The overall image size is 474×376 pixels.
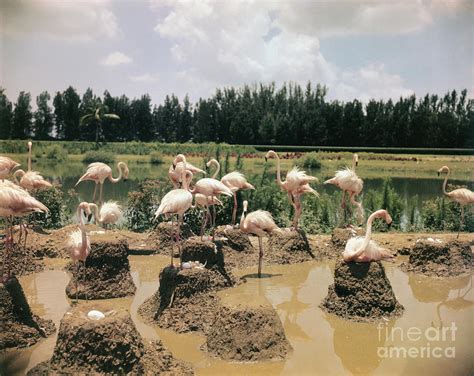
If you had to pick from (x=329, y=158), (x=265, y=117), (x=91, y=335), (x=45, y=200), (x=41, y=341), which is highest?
(x=265, y=117)

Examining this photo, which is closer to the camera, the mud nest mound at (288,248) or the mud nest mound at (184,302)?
the mud nest mound at (184,302)

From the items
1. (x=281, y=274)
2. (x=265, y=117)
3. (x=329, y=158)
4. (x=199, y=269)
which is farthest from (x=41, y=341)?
(x=265, y=117)

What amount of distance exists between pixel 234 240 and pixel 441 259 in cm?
394

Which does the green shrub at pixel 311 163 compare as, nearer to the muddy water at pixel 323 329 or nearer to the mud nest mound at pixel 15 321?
the muddy water at pixel 323 329

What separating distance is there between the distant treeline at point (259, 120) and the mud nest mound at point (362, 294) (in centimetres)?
2484

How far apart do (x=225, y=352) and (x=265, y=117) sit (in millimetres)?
44204

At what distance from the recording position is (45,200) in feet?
40.5

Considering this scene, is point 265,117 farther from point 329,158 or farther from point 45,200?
point 45,200

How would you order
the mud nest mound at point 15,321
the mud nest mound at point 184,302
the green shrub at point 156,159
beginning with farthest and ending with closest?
the green shrub at point 156,159 < the mud nest mound at point 184,302 < the mud nest mound at point 15,321

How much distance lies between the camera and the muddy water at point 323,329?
548 cm

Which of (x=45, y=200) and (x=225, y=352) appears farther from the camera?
(x=45, y=200)

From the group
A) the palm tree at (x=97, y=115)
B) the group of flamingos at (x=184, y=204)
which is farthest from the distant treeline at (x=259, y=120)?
the group of flamingos at (x=184, y=204)

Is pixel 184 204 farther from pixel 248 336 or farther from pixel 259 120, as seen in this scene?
pixel 259 120

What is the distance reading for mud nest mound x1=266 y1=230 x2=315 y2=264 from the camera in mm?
9906
